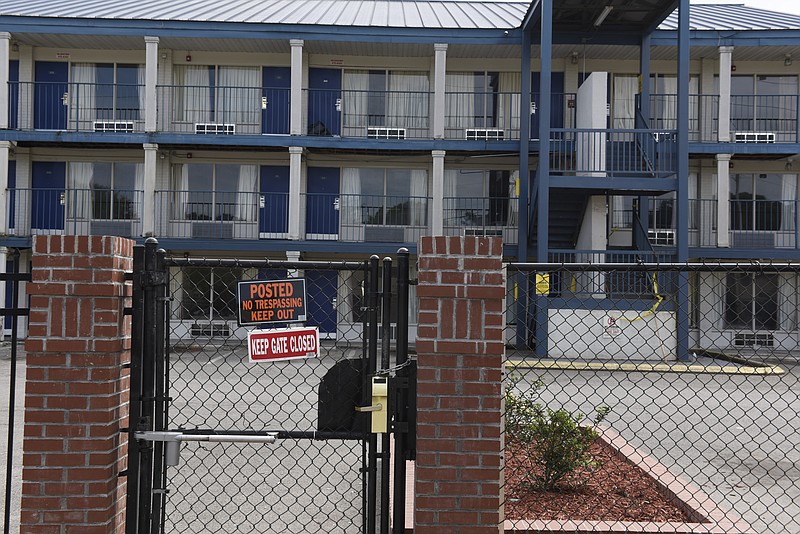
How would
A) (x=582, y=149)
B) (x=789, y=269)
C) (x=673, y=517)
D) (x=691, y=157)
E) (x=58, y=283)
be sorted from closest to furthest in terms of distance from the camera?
(x=58, y=283) < (x=789, y=269) < (x=673, y=517) < (x=582, y=149) < (x=691, y=157)

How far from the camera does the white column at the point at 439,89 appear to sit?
19.8 m

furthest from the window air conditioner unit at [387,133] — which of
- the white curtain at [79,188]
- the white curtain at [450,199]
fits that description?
the white curtain at [79,188]

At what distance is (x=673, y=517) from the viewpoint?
187 inches

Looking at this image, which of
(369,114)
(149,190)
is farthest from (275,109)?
(149,190)

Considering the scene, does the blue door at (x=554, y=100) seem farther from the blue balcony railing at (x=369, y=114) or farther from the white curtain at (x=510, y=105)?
the blue balcony railing at (x=369, y=114)

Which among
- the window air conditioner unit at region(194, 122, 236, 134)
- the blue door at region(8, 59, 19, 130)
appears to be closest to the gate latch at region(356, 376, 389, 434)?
the window air conditioner unit at region(194, 122, 236, 134)

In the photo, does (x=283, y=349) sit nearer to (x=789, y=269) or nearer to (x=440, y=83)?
(x=789, y=269)

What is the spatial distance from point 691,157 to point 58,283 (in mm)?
20343

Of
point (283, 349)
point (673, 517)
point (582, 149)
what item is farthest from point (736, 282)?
point (283, 349)

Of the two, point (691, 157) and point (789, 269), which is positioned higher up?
point (691, 157)

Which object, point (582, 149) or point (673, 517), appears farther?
point (582, 149)

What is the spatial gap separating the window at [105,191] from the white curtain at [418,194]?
26.6 ft

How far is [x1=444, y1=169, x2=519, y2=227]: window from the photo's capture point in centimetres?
2089

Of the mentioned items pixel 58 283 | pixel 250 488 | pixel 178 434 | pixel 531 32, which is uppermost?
pixel 531 32
